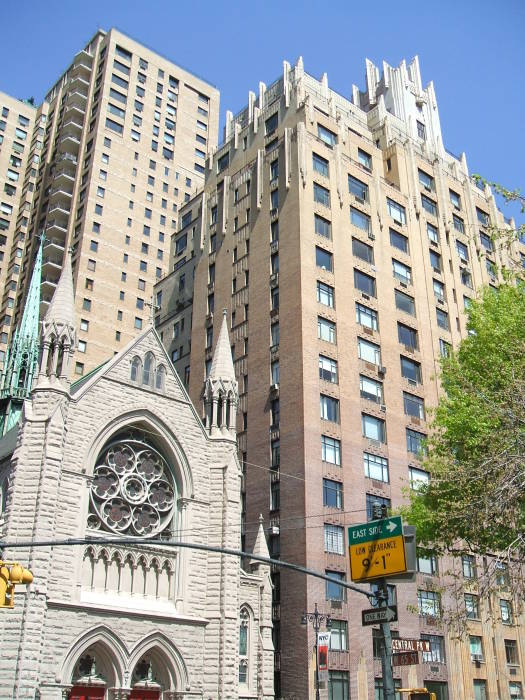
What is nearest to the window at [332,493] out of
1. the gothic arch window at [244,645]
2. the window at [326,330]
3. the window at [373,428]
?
the window at [373,428]

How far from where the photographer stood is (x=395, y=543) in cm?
1595

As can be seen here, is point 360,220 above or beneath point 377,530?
above

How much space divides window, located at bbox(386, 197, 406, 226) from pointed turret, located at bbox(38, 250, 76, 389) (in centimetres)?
2894

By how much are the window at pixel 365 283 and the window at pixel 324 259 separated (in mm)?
2359

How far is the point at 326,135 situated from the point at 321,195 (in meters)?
6.16

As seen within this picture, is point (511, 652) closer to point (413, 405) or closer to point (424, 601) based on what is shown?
point (424, 601)

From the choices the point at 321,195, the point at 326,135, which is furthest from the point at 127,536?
the point at 326,135

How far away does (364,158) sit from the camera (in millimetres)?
57750

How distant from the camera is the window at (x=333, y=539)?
40.4 meters

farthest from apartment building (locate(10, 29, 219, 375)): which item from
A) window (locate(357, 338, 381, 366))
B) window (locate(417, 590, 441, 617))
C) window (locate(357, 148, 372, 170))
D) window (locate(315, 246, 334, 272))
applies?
window (locate(417, 590, 441, 617))

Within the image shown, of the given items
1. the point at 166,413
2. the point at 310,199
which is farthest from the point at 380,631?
the point at 310,199

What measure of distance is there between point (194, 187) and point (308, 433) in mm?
48412

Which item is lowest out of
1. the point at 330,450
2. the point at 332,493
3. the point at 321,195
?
the point at 332,493

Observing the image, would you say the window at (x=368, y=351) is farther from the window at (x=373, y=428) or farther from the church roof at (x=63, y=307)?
the church roof at (x=63, y=307)
